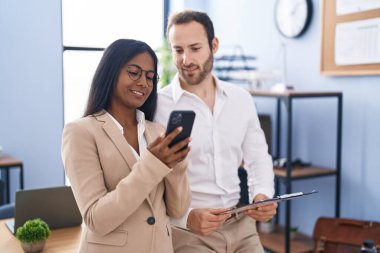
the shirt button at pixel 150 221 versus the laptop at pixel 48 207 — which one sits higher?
the shirt button at pixel 150 221

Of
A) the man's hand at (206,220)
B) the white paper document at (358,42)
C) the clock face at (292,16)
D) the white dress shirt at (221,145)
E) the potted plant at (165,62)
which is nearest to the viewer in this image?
the man's hand at (206,220)

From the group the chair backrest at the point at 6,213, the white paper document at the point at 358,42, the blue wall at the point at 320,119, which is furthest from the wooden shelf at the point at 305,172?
the chair backrest at the point at 6,213

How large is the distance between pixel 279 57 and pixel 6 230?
241 centimetres

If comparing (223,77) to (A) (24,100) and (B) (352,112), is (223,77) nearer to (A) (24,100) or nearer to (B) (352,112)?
(B) (352,112)

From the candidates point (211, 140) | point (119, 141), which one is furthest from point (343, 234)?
point (119, 141)

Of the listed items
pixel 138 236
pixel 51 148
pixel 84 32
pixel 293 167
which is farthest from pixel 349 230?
pixel 84 32

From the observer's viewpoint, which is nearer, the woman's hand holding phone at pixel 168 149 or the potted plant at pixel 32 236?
the woman's hand holding phone at pixel 168 149

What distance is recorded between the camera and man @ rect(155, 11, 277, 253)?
170 cm

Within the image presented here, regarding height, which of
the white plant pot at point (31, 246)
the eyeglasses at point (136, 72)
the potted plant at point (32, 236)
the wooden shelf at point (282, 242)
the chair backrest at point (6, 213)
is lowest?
the wooden shelf at point (282, 242)

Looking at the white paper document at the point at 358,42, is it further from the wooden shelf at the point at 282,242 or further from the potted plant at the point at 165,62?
the potted plant at the point at 165,62

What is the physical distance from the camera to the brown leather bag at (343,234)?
8.29ft

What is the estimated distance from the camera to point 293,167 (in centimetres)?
312

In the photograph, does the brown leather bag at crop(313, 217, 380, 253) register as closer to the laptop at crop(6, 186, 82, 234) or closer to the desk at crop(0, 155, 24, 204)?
the laptop at crop(6, 186, 82, 234)

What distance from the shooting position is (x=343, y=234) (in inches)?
103
